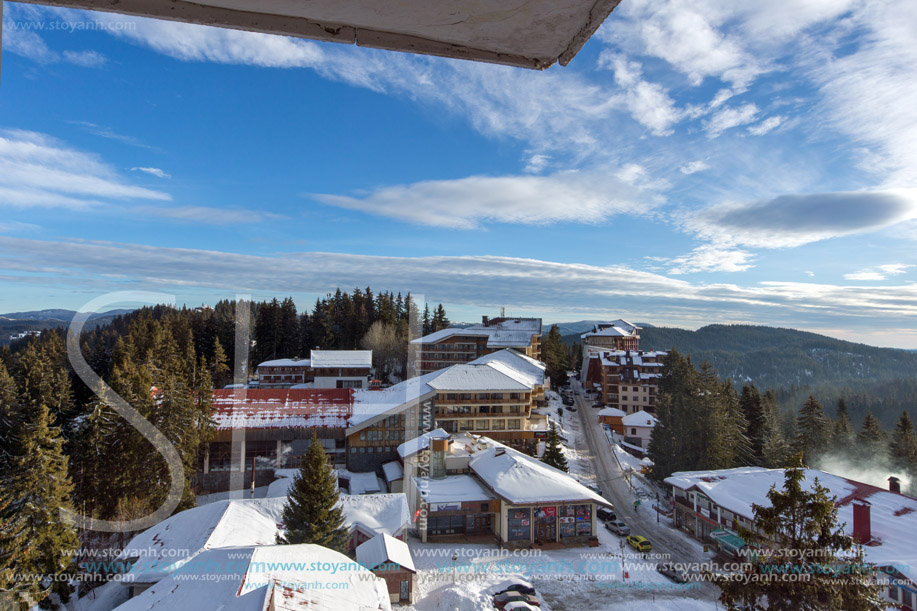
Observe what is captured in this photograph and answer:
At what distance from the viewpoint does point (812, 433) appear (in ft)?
137

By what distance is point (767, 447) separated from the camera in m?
37.9

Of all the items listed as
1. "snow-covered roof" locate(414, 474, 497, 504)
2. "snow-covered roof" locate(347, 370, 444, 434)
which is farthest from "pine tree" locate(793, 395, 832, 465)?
"snow-covered roof" locate(347, 370, 444, 434)

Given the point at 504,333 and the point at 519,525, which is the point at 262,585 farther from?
the point at 504,333

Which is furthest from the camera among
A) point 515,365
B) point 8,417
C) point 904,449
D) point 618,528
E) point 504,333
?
point 504,333

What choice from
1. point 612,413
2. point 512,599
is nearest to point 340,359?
point 612,413

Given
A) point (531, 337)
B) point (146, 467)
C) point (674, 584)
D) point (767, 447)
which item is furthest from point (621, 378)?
point (146, 467)

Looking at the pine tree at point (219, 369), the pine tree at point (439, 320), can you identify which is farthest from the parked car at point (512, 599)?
the pine tree at point (439, 320)

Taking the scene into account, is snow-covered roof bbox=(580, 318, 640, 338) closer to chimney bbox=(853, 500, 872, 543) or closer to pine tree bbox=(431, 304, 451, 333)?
pine tree bbox=(431, 304, 451, 333)

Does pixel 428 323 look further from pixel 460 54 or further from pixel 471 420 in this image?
pixel 460 54

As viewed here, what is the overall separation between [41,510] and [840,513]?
3590 cm

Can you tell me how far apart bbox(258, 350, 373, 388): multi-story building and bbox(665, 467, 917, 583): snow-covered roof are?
33.5m

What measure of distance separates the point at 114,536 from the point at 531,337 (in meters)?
48.1

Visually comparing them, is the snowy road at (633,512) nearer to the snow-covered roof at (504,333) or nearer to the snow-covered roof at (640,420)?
the snow-covered roof at (640,420)

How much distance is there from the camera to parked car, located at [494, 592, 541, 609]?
17344 mm
